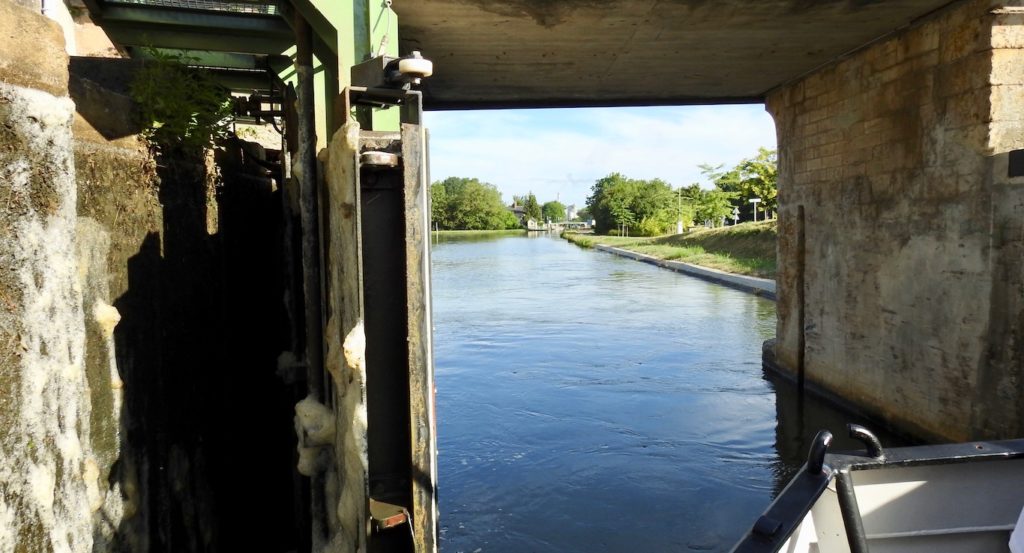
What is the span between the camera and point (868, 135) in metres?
7.96

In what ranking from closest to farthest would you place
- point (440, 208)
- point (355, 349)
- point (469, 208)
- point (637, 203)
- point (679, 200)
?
1. point (355, 349)
2. point (679, 200)
3. point (637, 203)
4. point (440, 208)
5. point (469, 208)

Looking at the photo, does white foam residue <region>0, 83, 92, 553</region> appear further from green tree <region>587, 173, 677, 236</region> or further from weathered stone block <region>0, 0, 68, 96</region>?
green tree <region>587, 173, 677, 236</region>

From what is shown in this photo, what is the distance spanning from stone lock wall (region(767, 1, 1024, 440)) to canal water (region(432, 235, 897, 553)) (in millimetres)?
1163

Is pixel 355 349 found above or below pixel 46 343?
below

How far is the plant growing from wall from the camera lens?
389 cm

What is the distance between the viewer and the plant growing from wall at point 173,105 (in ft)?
12.8

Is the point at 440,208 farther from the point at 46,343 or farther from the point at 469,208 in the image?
the point at 46,343

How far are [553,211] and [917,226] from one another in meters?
166

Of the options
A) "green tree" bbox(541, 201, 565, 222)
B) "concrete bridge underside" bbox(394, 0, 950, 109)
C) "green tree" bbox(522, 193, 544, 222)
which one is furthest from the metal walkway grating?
"green tree" bbox(541, 201, 565, 222)

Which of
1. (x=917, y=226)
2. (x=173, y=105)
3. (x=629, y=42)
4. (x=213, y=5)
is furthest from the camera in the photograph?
(x=629, y=42)

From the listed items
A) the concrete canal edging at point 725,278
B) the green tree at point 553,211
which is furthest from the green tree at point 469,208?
the concrete canal edging at point 725,278

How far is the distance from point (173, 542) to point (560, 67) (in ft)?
20.9

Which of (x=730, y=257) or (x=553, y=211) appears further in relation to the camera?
(x=553, y=211)

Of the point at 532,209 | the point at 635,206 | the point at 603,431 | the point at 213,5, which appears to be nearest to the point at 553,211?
the point at 532,209
